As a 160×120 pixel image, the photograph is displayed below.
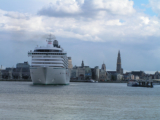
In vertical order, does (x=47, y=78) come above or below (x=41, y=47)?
below

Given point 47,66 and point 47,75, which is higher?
point 47,66

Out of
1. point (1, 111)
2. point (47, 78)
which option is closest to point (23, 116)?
point (1, 111)

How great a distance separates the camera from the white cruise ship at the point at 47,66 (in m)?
85.8

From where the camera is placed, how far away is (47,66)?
8662 centimetres

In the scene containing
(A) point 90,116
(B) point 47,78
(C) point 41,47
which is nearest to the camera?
(A) point 90,116

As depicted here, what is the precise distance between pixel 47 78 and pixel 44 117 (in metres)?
58.0

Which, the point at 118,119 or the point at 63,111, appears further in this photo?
the point at 63,111

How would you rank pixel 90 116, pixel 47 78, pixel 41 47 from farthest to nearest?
pixel 41 47 < pixel 47 78 < pixel 90 116

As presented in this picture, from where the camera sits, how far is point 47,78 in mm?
85875

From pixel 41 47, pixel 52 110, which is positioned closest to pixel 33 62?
pixel 41 47

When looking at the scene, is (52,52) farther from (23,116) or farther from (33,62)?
(23,116)

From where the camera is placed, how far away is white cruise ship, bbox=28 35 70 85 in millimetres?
85812

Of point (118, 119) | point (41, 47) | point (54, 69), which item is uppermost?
point (41, 47)

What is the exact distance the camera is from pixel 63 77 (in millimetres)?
90625
